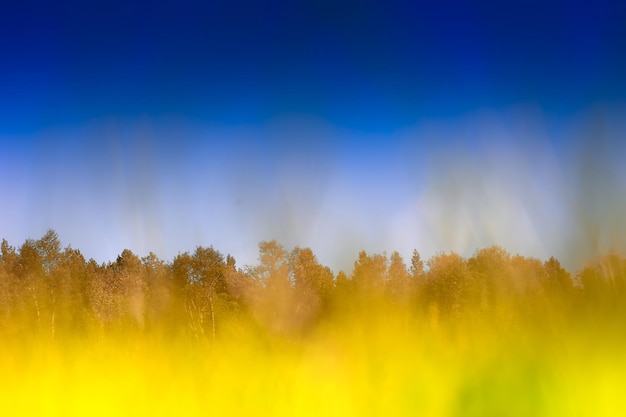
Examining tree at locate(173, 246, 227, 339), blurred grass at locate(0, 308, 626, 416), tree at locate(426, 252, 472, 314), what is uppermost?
tree at locate(173, 246, 227, 339)

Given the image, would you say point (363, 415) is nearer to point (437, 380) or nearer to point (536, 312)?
point (437, 380)

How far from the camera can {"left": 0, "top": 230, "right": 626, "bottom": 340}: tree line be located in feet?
11.6

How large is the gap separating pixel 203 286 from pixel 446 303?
4.57 meters

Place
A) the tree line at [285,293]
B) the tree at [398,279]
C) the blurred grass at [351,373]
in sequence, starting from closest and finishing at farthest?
the blurred grass at [351,373] < the tree line at [285,293] < the tree at [398,279]

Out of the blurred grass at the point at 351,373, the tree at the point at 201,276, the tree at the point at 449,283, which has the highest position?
Result: the tree at the point at 201,276

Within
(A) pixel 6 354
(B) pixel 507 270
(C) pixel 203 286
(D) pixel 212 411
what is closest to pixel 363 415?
(D) pixel 212 411

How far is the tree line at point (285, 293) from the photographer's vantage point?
11.6 feet

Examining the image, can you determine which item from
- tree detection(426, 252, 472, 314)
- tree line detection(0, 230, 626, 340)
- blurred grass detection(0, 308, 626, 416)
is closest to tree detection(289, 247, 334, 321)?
tree line detection(0, 230, 626, 340)

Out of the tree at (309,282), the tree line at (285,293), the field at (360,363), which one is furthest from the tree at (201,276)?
the field at (360,363)

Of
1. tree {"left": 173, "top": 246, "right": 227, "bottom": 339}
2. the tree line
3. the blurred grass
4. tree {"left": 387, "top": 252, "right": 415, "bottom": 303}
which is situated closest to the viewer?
the blurred grass

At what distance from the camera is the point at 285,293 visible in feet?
18.2

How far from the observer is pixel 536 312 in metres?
3.50

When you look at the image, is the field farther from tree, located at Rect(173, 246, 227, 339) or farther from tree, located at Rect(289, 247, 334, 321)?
tree, located at Rect(173, 246, 227, 339)

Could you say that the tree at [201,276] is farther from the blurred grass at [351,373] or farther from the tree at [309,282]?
the blurred grass at [351,373]
